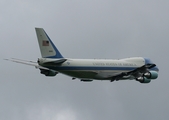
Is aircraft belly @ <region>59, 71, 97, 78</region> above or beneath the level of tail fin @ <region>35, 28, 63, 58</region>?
beneath

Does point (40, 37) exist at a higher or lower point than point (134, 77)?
higher

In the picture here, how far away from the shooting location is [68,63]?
91750 millimetres

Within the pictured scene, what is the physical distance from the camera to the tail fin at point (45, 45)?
8800 centimetres

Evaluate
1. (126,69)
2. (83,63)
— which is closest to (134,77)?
(126,69)

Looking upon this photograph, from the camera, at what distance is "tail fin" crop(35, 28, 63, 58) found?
8800 cm

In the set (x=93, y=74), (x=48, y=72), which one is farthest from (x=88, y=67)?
(x=48, y=72)

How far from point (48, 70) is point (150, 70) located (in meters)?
22.1

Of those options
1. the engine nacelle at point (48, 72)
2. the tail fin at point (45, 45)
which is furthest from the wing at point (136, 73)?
the tail fin at point (45, 45)

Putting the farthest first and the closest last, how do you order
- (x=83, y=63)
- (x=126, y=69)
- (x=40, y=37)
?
(x=126, y=69) < (x=83, y=63) < (x=40, y=37)

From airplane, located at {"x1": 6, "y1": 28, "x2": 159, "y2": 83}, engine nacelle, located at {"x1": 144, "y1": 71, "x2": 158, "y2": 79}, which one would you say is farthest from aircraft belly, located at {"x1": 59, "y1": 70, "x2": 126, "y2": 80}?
engine nacelle, located at {"x1": 144, "y1": 71, "x2": 158, "y2": 79}

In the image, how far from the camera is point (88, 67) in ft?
310

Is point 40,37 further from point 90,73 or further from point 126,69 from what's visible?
point 126,69

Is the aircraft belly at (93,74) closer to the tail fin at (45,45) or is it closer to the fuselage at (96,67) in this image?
the fuselage at (96,67)

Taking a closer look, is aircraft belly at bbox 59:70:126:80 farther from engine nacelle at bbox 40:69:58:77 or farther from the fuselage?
engine nacelle at bbox 40:69:58:77
